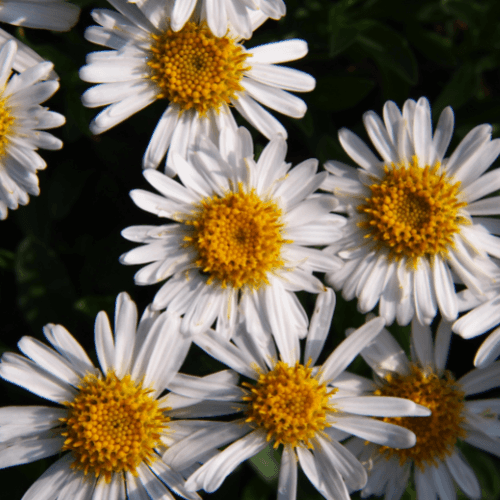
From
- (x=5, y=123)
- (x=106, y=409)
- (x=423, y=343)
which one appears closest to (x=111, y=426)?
(x=106, y=409)

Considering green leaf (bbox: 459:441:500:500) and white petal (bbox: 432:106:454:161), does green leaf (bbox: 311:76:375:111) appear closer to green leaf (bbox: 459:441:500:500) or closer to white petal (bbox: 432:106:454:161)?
white petal (bbox: 432:106:454:161)

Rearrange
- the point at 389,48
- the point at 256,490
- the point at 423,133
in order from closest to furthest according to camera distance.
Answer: the point at 423,133, the point at 389,48, the point at 256,490

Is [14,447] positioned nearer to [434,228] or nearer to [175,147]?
[175,147]

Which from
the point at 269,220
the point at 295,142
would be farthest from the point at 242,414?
the point at 295,142

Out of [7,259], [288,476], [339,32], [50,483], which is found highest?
[339,32]

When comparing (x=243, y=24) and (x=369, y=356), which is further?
(x=369, y=356)

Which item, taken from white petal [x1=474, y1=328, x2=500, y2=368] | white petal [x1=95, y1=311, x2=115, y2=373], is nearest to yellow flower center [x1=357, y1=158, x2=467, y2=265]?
white petal [x1=474, y1=328, x2=500, y2=368]

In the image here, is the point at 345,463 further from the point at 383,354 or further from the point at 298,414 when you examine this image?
the point at 383,354
